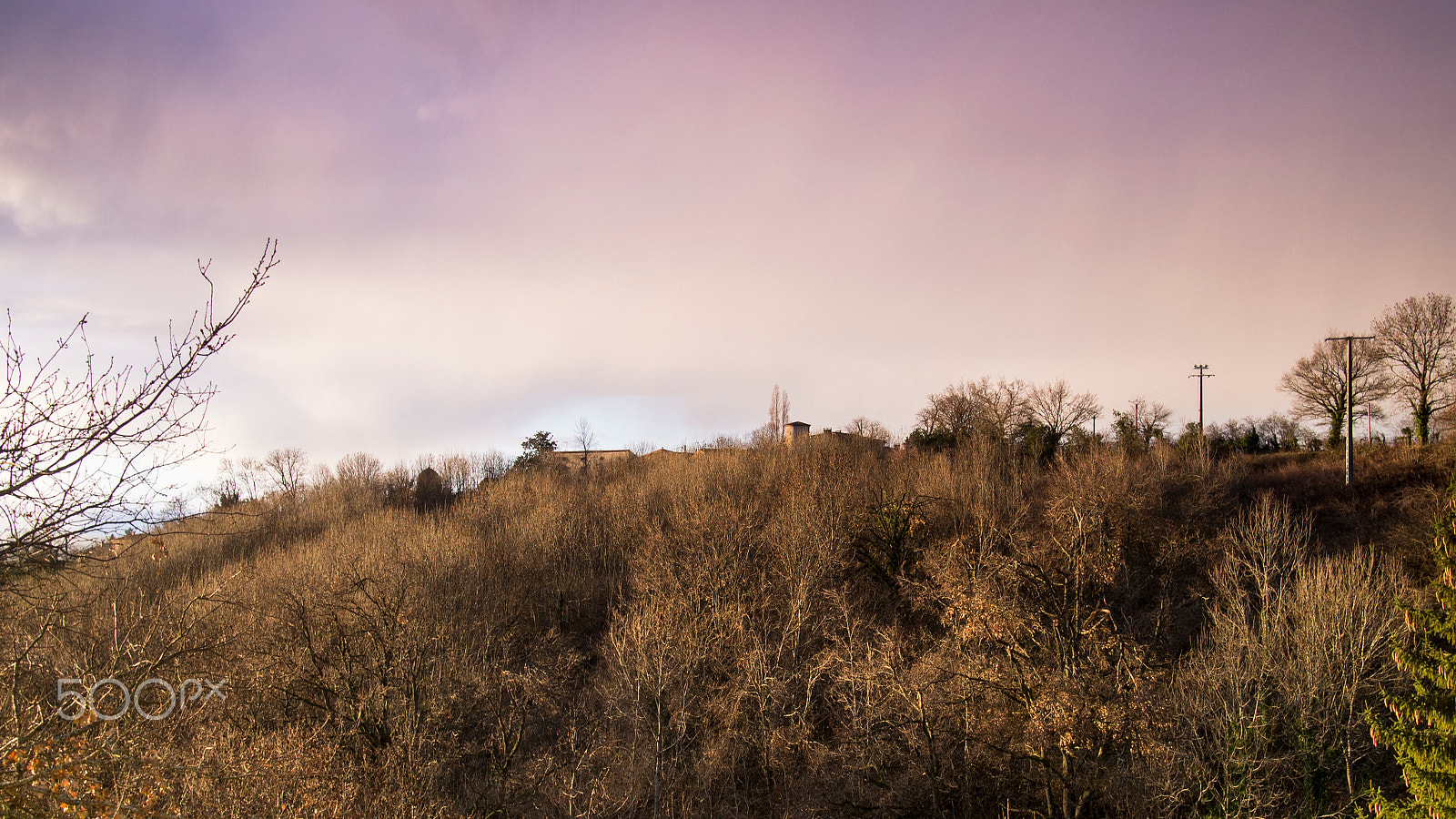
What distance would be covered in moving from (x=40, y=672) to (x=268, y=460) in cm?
4111

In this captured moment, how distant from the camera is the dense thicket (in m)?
13.1

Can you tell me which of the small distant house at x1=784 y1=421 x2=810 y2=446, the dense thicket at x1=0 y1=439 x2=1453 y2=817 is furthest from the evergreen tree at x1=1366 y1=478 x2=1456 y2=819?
the small distant house at x1=784 y1=421 x2=810 y2=446

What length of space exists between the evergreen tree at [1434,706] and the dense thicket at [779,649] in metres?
3.46

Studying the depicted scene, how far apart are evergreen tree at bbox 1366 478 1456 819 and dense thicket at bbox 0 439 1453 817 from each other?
346 centimetres

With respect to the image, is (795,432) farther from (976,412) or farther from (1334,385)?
(1334,385)

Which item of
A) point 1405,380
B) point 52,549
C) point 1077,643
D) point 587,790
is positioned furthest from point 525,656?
point 1405,380

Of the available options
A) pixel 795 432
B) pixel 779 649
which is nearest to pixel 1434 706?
pixel 779 649

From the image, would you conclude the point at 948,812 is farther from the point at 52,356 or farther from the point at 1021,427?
the point at 1021,427

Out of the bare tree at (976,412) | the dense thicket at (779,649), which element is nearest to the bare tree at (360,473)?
the dense thicket at (779,649)

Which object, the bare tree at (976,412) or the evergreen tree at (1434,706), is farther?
the bare tree at (976,412)

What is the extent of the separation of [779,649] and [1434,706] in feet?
48.9

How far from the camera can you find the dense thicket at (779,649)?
516 inches

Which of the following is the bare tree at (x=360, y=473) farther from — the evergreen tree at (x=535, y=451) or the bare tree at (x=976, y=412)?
the bare tree at (x=976, y=412)

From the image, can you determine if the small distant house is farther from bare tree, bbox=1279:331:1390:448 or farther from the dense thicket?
bare tree, bbox=1279:331:1390:448
